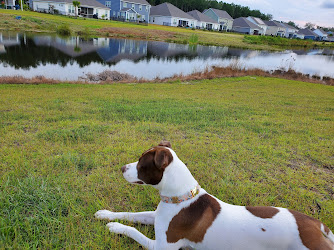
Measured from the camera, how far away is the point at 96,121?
18.6 feet

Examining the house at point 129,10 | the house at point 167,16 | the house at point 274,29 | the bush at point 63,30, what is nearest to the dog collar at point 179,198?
the bush at point 63,30

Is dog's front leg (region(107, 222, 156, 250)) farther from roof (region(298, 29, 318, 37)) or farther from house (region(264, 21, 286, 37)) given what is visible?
roof (region(298, 29, 318, 37))

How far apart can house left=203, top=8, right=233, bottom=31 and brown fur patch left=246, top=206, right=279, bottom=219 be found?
305 feet

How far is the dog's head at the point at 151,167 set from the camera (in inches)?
85.5

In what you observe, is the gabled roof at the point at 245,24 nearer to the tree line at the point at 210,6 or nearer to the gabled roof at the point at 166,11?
the tree line at the point at 210,6

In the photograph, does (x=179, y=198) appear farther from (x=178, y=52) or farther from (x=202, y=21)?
(x=202, y=21)

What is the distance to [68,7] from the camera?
5356 cm

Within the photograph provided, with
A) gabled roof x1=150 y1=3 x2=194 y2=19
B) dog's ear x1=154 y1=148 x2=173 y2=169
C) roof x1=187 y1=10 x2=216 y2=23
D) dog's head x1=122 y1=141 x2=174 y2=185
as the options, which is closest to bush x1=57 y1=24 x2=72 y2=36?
dog's head x1=122 y1=141 x2=174 y2=185

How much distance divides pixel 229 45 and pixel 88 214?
49504 millimetres

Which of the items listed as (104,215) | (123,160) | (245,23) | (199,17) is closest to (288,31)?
(245,23)

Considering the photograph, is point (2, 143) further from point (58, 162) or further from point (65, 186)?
point (65, 186)

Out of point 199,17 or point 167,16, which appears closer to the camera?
point 167,16

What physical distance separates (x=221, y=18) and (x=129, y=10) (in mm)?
39054

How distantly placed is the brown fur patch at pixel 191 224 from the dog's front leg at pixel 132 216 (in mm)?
493
